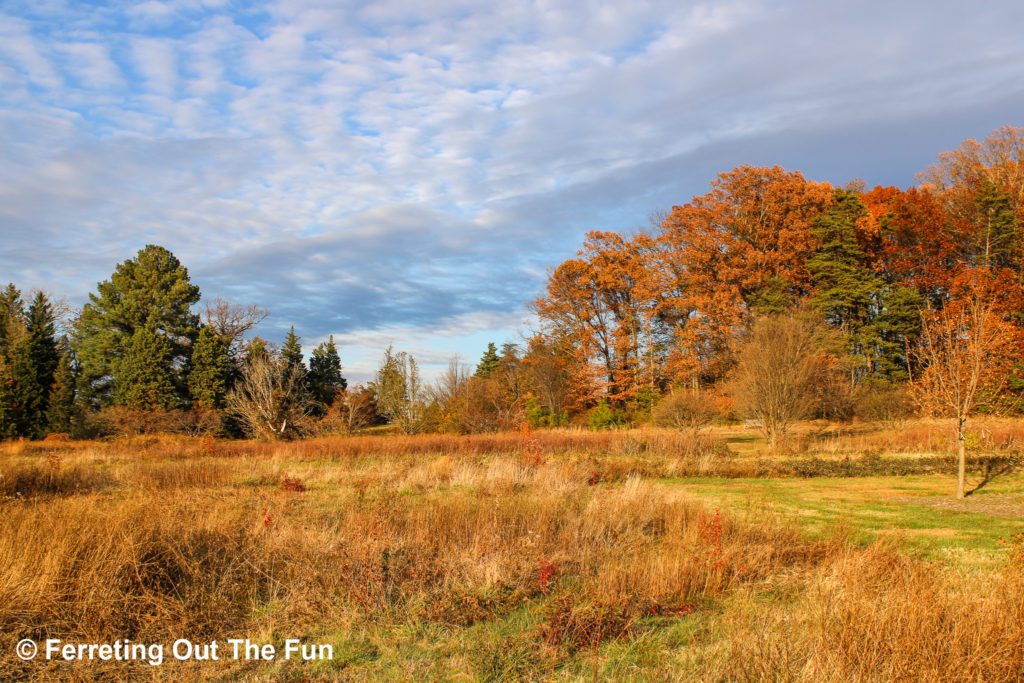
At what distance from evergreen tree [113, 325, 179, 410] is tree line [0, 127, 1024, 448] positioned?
107mm

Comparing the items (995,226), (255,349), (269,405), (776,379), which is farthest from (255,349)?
(995,226)

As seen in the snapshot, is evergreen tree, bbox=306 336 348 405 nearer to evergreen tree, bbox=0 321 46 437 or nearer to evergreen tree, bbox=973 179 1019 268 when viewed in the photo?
evergreen tree, bbox=0 321 46 437

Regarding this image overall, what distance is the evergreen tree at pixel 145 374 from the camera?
1396 inches

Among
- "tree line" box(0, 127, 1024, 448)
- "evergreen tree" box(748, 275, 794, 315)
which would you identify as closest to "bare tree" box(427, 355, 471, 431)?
"tree line" box(0, 127, 1024, 448)

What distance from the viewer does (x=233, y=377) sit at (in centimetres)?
4028

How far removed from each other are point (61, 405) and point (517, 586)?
35.8 metres

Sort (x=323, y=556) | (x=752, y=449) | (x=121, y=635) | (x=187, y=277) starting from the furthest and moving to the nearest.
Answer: (x=187, y=277)
(x=752, y=449)
(x=323, y=556)
(x=121, y=635)

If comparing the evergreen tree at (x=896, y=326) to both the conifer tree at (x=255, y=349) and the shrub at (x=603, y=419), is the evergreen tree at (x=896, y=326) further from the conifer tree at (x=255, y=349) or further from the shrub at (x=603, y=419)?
the conifer tree at (x=255, y=349)

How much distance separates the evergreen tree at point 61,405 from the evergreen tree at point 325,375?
16474mm

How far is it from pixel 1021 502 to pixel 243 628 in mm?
14688

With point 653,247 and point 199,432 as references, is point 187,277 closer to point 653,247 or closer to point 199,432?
point 199,432

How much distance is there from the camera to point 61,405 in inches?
1257

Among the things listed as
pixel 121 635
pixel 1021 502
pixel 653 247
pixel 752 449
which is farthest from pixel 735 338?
pixel 121 635

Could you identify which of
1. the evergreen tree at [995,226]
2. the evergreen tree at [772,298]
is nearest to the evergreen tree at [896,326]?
the evergreen tree at [995,226]
